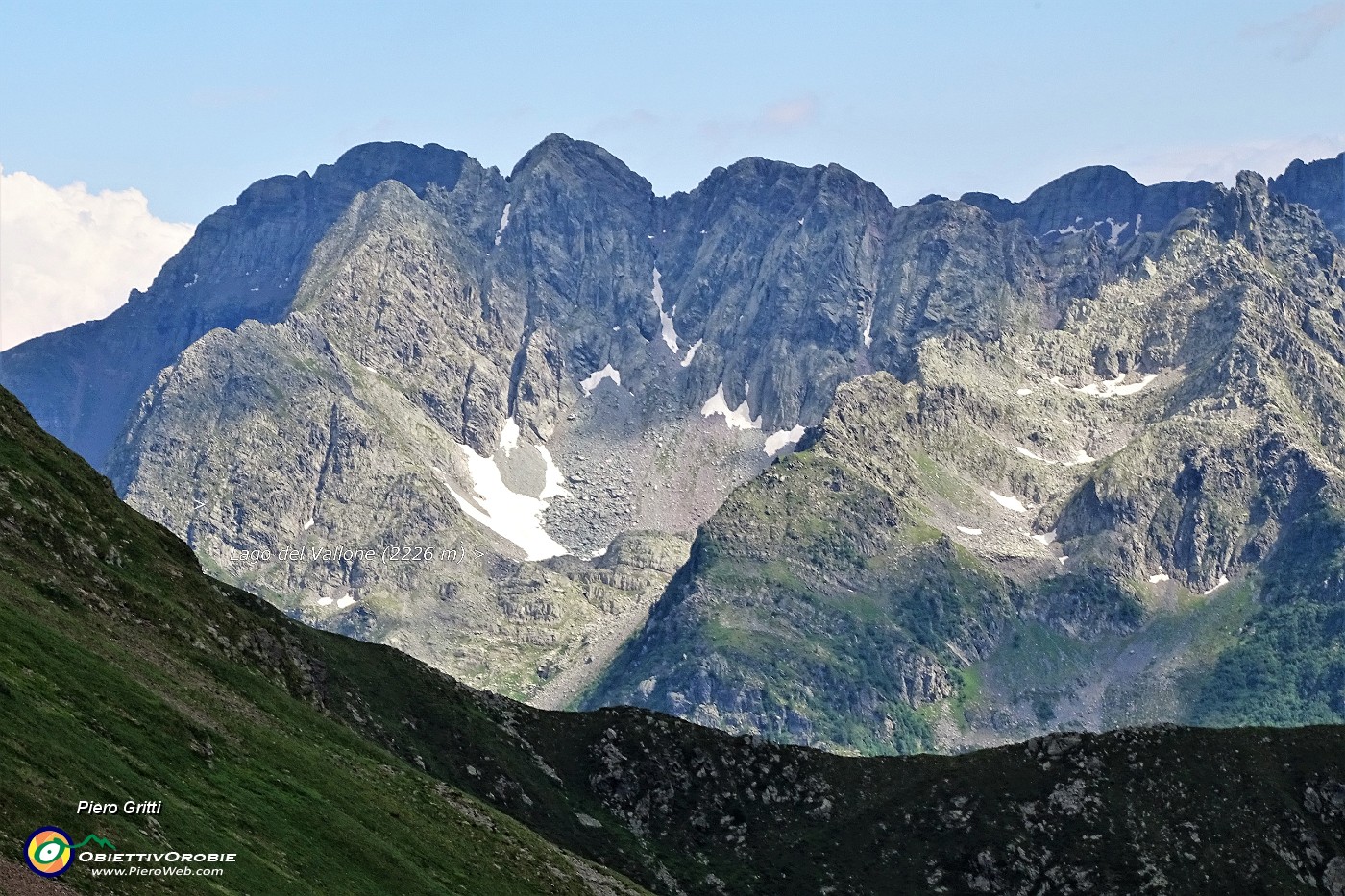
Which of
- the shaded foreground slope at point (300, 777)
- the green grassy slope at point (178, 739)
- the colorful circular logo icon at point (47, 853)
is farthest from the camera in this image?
the shaded foreground slope at point (300, 777)

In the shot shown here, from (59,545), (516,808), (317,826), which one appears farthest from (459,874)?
(516,808)

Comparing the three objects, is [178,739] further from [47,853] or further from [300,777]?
[47,853]

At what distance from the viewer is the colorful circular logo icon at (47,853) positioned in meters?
69.6

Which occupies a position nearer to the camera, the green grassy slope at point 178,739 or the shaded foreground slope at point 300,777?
the green grassy slope at point 178,739

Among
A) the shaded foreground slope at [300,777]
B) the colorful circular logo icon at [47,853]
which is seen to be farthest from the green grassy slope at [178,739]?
the colorful circular logo icon at [47,853]

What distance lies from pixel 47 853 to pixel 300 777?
42.0 m

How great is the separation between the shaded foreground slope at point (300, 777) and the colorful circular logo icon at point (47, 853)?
100 cm

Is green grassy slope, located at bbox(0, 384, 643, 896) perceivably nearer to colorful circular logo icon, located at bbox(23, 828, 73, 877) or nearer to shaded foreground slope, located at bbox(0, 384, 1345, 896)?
shaded foreground slope, located at bbox(0, 384, 1345, 896)

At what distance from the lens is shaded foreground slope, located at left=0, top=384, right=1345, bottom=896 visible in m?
88.4

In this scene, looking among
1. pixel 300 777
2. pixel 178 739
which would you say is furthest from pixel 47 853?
pixel 300 777

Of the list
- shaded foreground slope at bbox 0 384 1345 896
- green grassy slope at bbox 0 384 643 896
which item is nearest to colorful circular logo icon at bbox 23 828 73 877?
green grassy slope at bbox 0 384 643 896

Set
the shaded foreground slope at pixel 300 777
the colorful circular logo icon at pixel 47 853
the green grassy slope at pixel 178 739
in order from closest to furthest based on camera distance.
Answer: the colorful circular logo icon at pixel 47 853 < the green grassy slope at pixel 178 739 < the shaded foreground slope at pixel 300 777

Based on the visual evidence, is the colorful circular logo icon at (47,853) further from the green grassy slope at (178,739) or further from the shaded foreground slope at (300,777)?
the shaded foreground slope at (300,777)

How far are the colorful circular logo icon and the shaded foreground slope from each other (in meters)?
1.00
